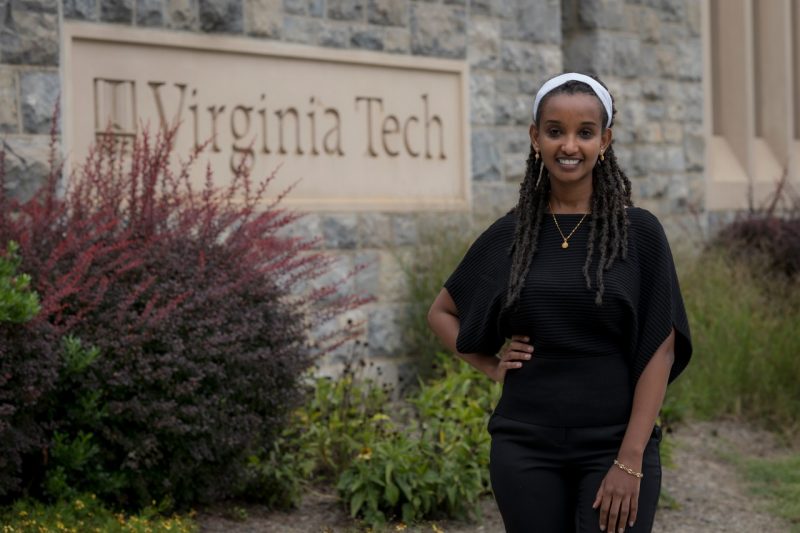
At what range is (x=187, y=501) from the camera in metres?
5.70

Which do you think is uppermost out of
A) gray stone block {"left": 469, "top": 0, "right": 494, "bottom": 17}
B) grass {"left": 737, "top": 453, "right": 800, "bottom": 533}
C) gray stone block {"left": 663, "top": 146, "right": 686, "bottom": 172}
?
gray stone block {"left": 469, "top": 0, "right": 494, "bottom": 17}

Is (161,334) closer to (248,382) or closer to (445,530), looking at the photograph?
(248,382)

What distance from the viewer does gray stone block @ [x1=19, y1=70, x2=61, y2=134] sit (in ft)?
21.8

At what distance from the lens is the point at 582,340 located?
128 inches

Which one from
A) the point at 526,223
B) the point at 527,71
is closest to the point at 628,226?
the point at 526,223

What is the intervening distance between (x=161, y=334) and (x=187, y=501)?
835 mm

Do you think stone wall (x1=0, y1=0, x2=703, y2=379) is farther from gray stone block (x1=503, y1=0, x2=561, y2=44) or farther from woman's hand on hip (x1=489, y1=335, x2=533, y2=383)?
woman's hand on hip (x1=489, y1=335, x2=533, y2=383)

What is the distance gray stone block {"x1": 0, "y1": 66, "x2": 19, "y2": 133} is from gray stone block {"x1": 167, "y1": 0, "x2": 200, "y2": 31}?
1.11m

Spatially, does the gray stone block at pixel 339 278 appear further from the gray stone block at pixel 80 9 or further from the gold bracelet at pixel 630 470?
the gold bracelet at pixel 630 470

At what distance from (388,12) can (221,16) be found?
1360mm

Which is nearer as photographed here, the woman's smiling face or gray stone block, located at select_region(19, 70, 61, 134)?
the woman's smiling face

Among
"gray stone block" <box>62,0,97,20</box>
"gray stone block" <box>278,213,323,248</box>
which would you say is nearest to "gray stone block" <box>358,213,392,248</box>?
"gray stone block" <box>278,213,323,248</box>

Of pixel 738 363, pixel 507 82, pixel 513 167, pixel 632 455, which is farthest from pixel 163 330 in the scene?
pixel 507 82

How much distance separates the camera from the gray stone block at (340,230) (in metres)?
8.23
